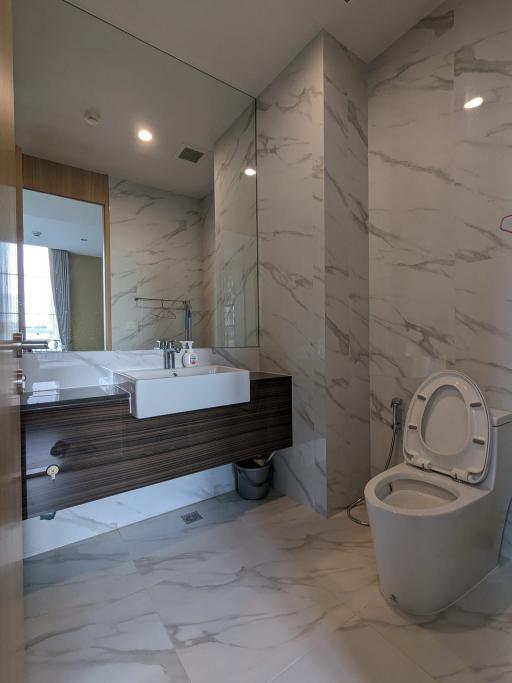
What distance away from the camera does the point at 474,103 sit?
5.24 ft

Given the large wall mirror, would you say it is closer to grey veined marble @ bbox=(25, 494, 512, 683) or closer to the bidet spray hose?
the bidet spray hose

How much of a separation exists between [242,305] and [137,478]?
130cm

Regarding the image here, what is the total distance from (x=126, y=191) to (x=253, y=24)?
112 cm

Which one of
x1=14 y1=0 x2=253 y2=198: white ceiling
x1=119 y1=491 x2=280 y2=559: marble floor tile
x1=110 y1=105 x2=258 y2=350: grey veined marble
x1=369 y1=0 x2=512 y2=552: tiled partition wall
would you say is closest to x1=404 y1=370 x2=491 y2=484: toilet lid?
x1=369 y1=0 x2=512 y2=552: tiled partition wall

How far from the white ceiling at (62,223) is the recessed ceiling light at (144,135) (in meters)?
0.51

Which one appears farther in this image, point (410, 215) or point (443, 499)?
point (410, 215)

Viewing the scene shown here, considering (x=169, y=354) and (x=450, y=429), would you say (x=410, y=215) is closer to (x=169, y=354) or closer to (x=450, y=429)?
(x=450, y=429)

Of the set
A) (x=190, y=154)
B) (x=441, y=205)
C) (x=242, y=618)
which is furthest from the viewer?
(x=190, y=154)

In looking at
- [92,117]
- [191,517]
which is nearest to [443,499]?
[191,517]

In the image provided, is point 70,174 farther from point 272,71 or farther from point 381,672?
point 381,672

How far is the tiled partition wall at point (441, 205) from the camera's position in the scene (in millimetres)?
1538

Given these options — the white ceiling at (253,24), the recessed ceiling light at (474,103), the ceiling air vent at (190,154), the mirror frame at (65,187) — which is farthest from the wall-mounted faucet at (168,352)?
the recessed ceiling light at (474,103)

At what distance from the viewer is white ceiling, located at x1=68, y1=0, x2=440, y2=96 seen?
1.65 m

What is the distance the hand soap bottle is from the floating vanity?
0.37 meters
